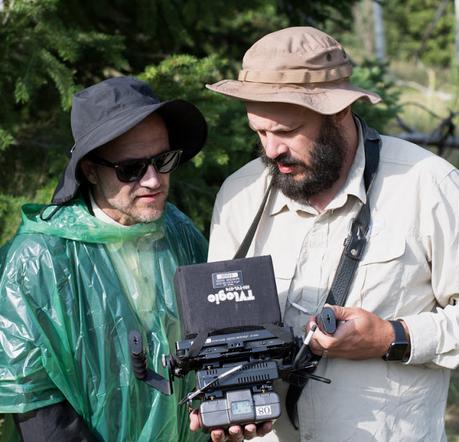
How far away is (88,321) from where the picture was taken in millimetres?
2998

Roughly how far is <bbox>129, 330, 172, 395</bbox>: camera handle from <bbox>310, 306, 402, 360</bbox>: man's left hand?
0.48 metres

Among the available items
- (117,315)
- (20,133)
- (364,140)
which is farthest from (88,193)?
(20,133)

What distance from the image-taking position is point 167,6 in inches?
194

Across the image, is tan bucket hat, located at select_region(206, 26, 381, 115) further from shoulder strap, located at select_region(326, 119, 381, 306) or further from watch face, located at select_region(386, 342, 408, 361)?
watch face, located at select_region(386, 342, 408, 361)

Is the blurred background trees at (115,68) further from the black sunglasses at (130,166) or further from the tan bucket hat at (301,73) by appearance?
the tan bucket hat at (301,73)

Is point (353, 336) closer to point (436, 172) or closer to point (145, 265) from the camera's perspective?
point (436, 172)

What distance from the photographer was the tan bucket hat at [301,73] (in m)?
2.86

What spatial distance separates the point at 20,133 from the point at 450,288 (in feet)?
9.11

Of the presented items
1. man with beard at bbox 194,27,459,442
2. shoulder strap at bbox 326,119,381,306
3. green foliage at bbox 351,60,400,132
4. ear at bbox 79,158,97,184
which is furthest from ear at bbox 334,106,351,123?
green foliage at bbox 351,60,400,132

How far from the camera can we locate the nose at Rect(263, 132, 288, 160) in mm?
2914

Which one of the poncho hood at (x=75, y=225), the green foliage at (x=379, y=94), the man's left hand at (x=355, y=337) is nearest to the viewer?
the man's left hand at (x=355, y=337)

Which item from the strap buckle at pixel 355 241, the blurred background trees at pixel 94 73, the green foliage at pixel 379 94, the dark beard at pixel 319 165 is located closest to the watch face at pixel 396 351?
Result: the strap buckle at pixel 355 241

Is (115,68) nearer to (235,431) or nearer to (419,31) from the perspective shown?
(235,431)

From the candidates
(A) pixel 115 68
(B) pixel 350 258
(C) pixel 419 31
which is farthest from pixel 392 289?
(C) pixel 419 31
